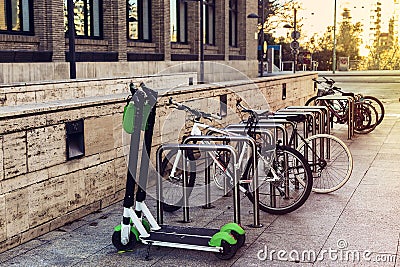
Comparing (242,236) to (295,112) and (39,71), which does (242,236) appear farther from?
(39,71)

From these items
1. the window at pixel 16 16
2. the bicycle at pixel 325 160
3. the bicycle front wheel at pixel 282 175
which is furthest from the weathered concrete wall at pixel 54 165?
the window at pixel 16 16

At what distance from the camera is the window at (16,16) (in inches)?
580

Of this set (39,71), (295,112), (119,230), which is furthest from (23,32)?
(119,230)

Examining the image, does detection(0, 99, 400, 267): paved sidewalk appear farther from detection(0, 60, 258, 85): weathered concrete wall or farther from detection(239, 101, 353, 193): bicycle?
detection(0, 60, 258, 85): weathered concrete wall

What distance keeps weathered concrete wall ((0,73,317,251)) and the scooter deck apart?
1259mm

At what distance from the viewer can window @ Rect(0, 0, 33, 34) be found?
14.7 m

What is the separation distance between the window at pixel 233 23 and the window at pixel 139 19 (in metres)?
9.84

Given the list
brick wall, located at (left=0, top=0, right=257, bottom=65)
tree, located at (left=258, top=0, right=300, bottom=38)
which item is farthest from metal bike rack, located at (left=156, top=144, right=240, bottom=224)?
tree, located at (left=258, top=0, right=300, bottom=38)

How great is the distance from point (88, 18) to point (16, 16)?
11.5 feet

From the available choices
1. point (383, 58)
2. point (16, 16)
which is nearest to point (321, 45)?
point (383, 58)

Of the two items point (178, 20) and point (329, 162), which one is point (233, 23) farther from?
point (329, 162)

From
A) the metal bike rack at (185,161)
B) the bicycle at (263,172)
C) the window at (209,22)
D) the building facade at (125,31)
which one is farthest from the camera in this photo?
the window at (209,22)

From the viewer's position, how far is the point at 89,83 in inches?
375

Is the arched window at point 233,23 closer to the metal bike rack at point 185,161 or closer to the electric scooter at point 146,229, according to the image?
the metal bike rack at point 185,161
